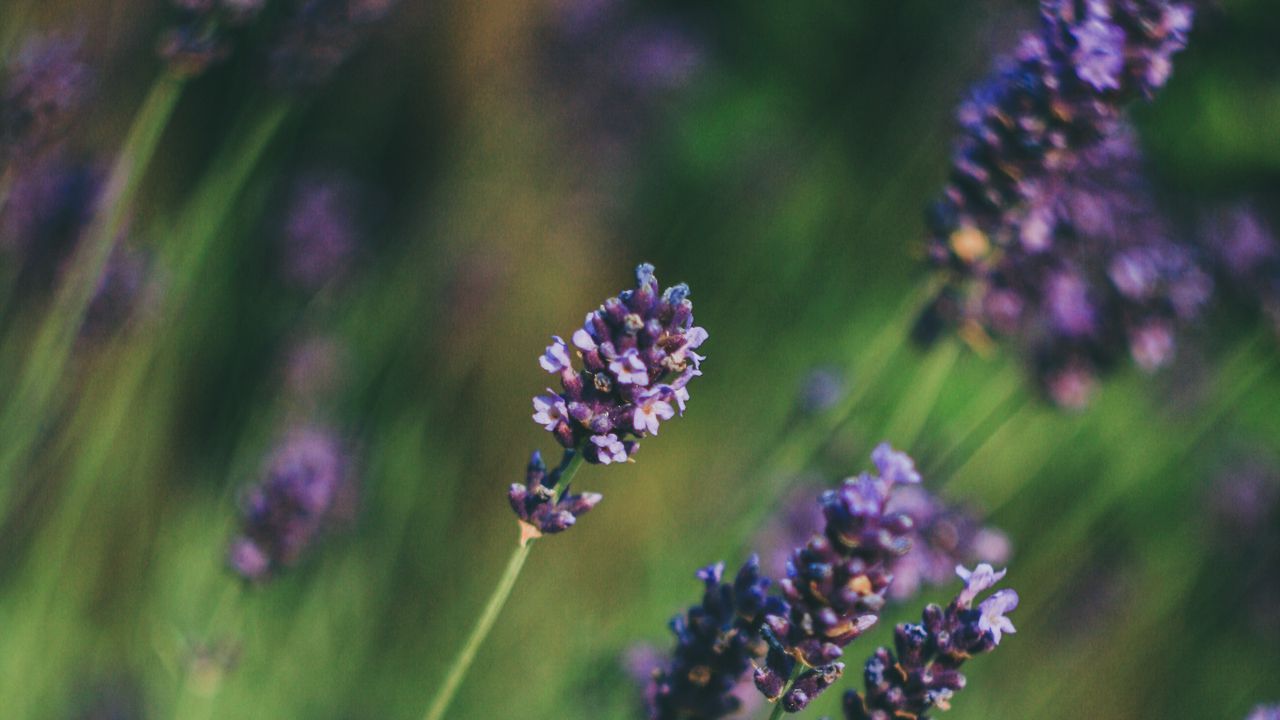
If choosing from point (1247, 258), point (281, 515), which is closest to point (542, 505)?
point (281, 515)

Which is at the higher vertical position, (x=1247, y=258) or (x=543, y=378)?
(x=1247, y=258)

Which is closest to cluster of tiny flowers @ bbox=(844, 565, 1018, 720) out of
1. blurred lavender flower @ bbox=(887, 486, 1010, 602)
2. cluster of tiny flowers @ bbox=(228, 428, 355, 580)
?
blurred lavender flower @ bbox=(887, 486, 1010, 602)

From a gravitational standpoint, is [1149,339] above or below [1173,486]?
above

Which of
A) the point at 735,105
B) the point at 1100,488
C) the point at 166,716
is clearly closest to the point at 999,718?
the point at 1100,488

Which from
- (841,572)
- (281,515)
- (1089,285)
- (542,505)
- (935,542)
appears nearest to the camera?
(841,572)

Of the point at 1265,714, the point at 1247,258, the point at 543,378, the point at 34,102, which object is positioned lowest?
the point at 543,378

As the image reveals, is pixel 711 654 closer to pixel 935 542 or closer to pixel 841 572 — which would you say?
pixel 841 572

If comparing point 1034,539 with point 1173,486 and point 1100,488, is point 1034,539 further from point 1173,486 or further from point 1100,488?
point 1100,488
